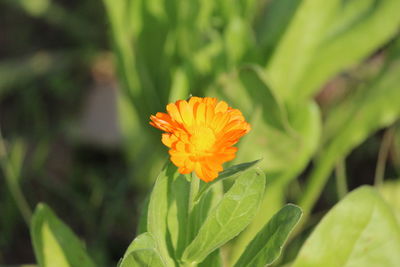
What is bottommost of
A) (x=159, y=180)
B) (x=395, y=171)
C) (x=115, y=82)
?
(x=395, y=171)

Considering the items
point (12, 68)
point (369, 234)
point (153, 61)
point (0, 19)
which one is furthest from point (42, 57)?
point (369, 234)

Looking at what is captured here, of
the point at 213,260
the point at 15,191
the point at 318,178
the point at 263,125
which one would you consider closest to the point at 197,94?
the point at 263,125

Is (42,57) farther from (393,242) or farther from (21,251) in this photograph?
(393,242)

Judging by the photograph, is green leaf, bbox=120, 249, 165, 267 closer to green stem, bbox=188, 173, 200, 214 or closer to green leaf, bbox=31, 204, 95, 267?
green stem, bbox=188, 173, 200, 214

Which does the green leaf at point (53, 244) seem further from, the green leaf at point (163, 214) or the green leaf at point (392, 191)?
the green leaf at point (392, 191)

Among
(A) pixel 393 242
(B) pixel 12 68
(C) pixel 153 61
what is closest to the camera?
(A) pixel 393 242

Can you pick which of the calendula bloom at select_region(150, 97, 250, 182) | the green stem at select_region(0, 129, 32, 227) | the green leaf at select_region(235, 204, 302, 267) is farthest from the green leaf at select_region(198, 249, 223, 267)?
the green stem at select_region(0, 129, 32, 227)
